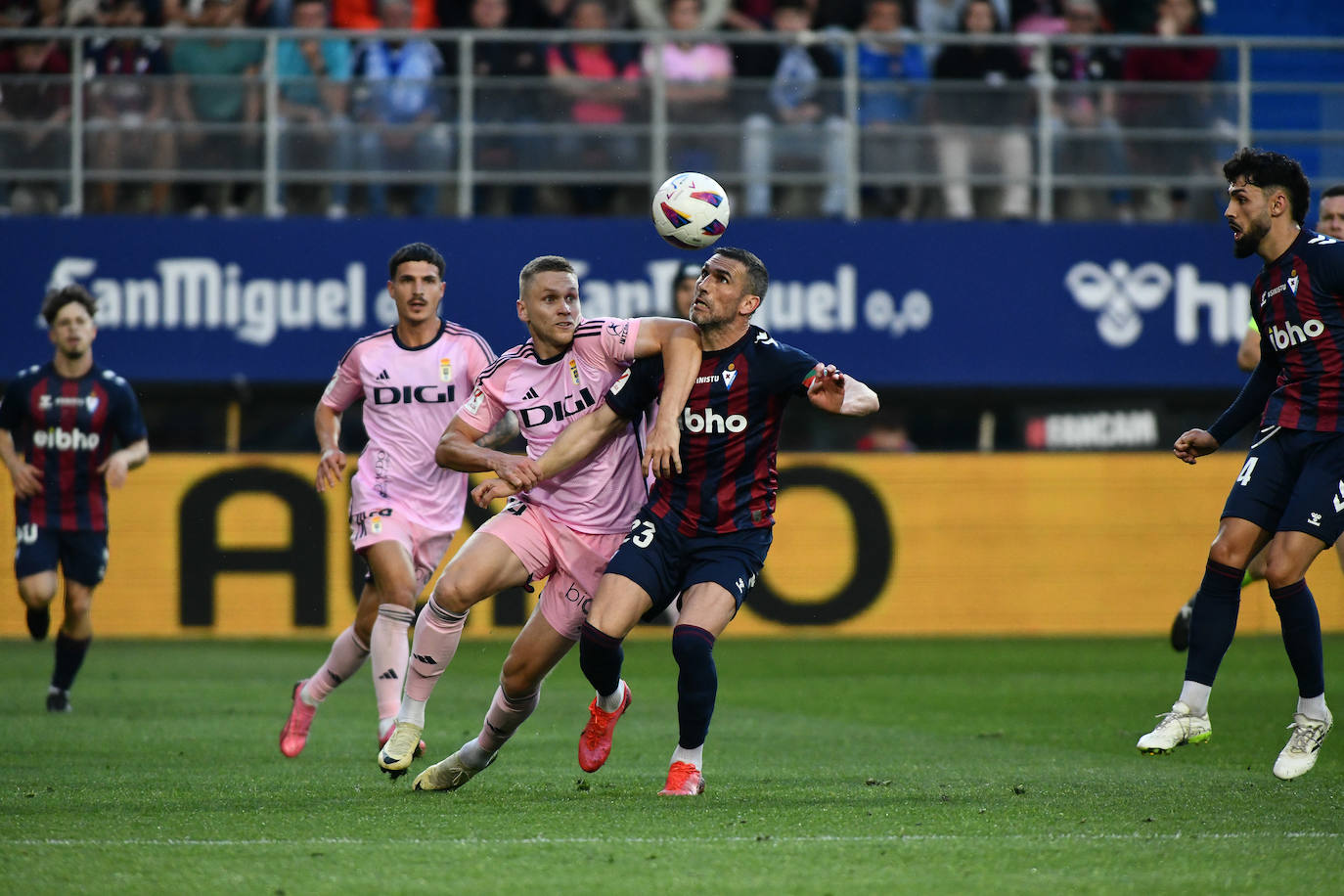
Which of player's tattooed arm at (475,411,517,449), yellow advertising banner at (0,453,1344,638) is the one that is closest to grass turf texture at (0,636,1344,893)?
player's tattooed arm at (475,411,517,449)

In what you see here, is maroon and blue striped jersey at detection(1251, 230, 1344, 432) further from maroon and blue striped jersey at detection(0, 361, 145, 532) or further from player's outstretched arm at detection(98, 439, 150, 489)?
maroon and blue striped jersey at detection(0, 361, 145, 532)

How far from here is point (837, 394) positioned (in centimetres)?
670

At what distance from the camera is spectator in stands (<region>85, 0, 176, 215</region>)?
16016 millimetres

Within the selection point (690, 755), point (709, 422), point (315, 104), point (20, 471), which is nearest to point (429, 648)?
point (690, 755)

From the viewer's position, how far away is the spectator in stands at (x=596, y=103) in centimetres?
1633

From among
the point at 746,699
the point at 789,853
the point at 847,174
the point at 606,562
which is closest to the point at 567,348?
the point at 606,562

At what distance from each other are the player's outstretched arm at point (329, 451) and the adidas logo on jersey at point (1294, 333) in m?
3.96

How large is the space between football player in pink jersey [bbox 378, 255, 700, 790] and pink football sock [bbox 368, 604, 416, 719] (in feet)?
3.56

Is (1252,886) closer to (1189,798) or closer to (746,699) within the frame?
(1189,798)

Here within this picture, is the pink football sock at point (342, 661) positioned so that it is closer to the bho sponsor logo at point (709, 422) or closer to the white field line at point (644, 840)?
the bho sponsor logo at point (709, 422)

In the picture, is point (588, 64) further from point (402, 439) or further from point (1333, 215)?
point (1333, 215)

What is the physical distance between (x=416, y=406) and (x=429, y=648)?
75.5 inches

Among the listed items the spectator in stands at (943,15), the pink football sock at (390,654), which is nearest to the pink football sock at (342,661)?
the pink football sock at (390,654)

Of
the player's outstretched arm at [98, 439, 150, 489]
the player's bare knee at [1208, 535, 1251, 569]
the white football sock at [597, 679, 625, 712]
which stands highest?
the player's bare knee at [1208, 535, 1251, 569]
